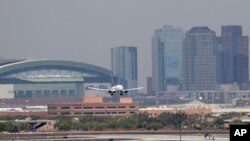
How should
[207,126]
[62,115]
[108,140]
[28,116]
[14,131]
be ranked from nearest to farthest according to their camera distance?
[108,140] → [14,131] → [207,126] → [28,116] → [62,115]

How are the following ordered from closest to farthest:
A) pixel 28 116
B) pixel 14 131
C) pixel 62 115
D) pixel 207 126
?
pixel 14 131 < pixel 207 126 < pixel 28 116 < pixel 62 115

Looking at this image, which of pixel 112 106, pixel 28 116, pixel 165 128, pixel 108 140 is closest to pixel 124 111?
pixel 112 106

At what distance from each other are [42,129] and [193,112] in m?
49.7

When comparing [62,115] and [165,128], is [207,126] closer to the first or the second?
[165,128]

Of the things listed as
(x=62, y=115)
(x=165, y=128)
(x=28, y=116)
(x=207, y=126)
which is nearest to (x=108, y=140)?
(x=165, y=128)

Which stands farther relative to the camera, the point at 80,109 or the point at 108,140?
the point at 80,109

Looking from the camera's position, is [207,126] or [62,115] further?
[62,115]

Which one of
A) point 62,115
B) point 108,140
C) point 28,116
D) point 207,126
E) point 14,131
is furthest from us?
point 62,115

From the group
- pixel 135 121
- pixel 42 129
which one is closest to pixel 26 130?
pixel 42 129

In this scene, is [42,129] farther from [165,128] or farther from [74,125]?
[165,128]

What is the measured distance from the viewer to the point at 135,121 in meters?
123

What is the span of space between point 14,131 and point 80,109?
6308cm

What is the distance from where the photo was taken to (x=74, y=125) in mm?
119750

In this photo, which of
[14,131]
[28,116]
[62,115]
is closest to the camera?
[14,131]
